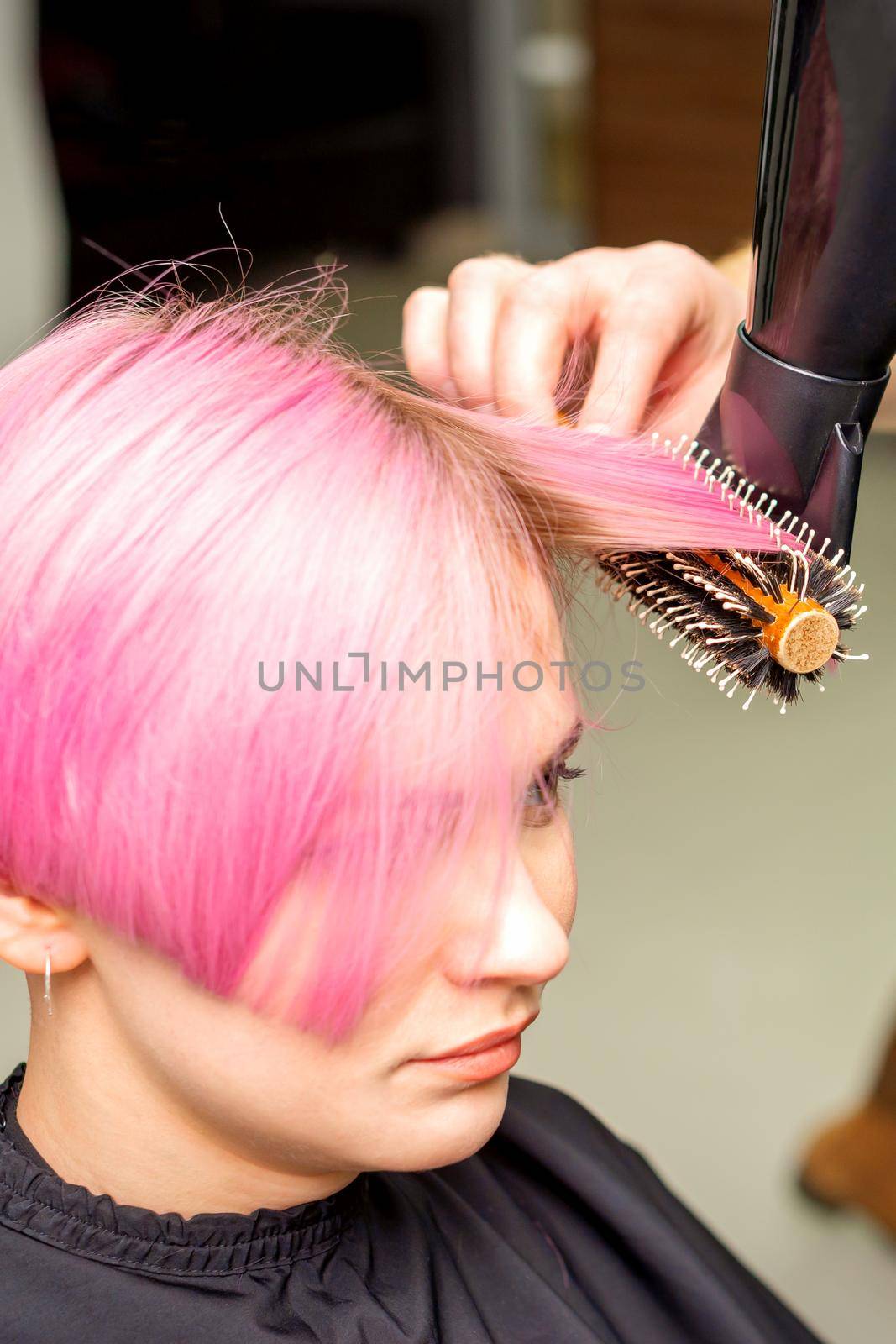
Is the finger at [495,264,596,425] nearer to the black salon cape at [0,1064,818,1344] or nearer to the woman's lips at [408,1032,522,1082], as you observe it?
the woman's lips at [408,1032,522,1082]

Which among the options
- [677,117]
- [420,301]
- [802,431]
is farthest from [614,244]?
[802,431]

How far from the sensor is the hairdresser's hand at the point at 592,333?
726 millimetres

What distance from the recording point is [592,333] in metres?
0.78

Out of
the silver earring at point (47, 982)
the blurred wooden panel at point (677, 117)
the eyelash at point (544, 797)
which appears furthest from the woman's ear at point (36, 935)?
the blurred wooden panel at point (677, 117)

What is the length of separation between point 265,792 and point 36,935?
16cm

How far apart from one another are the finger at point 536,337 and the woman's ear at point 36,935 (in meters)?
0.37

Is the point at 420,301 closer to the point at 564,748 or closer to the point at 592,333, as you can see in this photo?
the point at 592,333

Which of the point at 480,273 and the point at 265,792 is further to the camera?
the point at 480,273

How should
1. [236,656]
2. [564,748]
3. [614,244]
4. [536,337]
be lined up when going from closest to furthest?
[236,656]
[564,748]
[536,337]
[614,244]

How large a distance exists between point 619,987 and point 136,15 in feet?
5.72

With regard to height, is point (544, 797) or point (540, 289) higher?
point (540, 289)

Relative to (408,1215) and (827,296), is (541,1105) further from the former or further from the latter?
(827,296)

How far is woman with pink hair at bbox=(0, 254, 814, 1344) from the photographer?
0.51 metres

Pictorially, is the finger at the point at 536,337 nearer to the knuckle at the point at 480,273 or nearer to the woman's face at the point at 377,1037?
the knuckle at the point at 480,273
